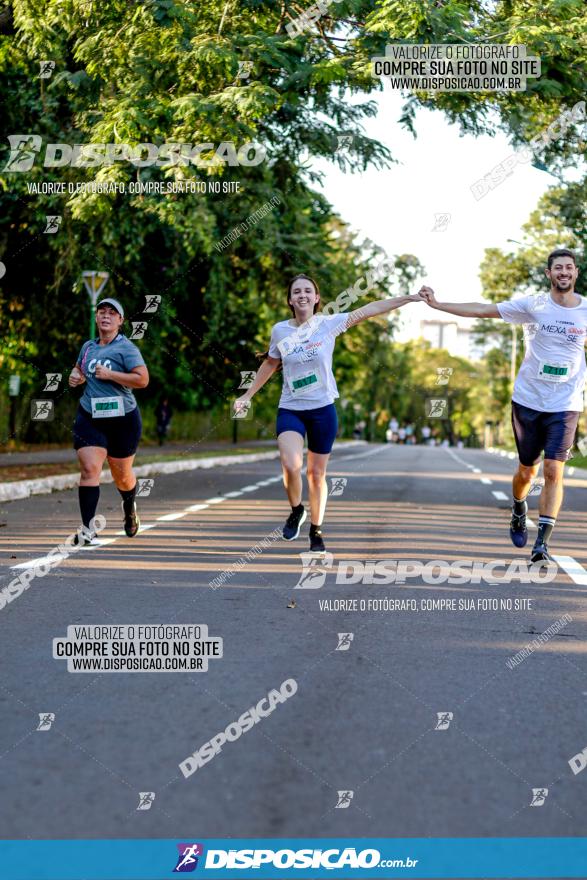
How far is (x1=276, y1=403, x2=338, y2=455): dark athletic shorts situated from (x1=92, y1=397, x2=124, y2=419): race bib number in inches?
54.2

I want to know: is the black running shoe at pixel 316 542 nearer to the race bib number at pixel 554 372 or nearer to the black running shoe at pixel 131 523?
the black running shoe at pixel 131 523

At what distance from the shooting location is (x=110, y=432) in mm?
10133

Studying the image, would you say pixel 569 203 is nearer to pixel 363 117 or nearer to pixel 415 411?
pixel 363 117

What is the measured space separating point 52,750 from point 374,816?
1181mm

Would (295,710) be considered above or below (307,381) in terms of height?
below

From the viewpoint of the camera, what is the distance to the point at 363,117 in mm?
17969

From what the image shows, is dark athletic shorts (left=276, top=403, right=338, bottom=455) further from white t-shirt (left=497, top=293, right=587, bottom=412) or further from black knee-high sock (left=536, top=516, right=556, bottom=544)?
black knee-high sock (left=536, top=516, right=556, bottom=544)

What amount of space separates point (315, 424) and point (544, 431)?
170 centimetres

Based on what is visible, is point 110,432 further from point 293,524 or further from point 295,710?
point 295,710

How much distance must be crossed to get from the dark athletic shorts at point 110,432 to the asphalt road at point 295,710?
1.03 metres

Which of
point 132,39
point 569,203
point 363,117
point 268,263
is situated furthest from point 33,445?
point 132,39

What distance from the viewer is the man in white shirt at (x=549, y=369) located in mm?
8992

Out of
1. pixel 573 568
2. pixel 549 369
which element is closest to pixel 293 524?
A: pixel 573 568

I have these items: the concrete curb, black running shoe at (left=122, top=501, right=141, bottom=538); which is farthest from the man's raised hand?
the concrete curb
